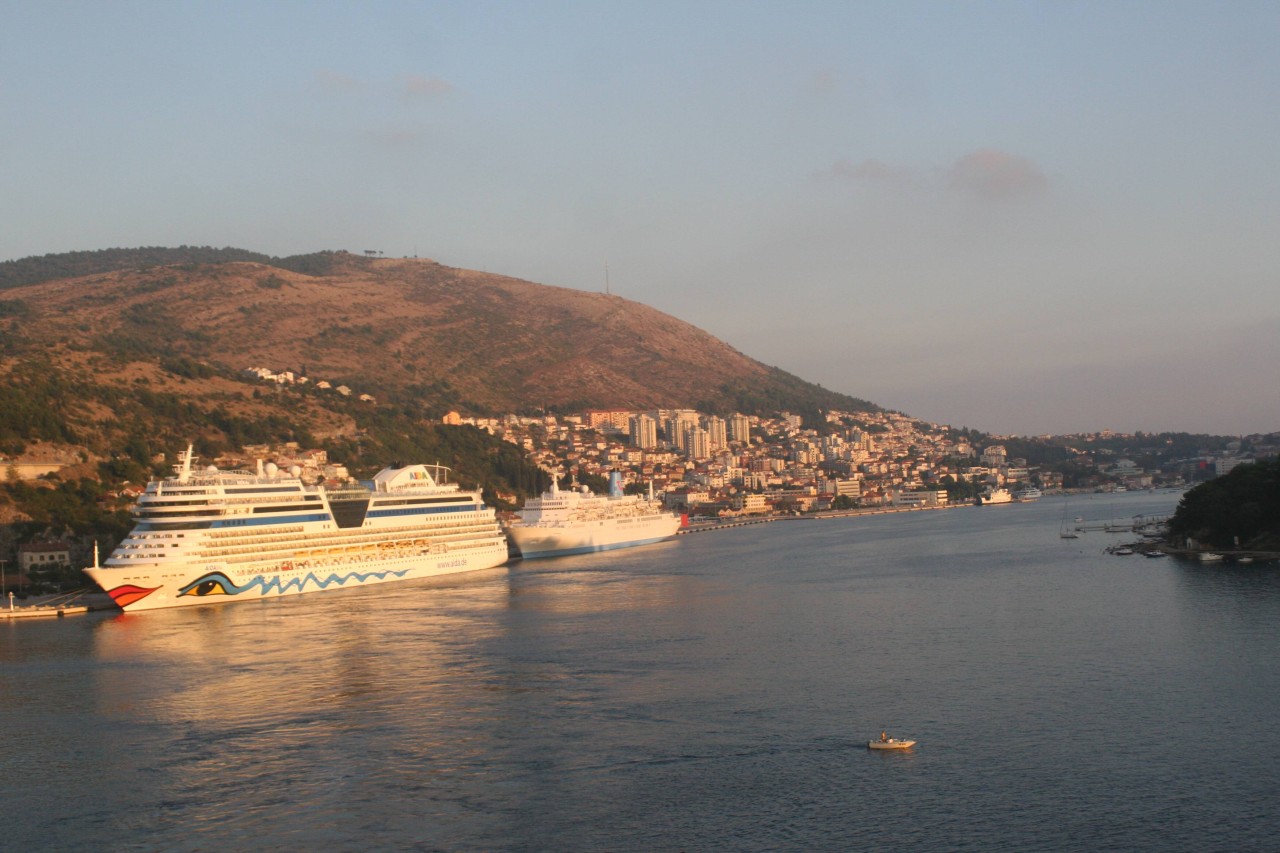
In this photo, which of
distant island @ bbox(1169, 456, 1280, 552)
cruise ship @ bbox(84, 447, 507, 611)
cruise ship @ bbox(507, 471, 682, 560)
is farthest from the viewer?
cruise ship @ bbox(507, 471, 682, 560)

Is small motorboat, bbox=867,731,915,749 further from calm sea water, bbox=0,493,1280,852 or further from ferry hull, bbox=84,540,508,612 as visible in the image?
ferry hull, bbox=84,540,508,612

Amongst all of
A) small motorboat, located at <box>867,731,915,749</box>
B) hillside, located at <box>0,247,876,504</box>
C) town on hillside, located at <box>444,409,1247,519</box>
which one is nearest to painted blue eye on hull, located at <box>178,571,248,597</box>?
hillside, located at <box>0,247,876,504</box>

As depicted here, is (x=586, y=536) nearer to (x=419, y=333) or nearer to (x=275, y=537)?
(x=275, y=537)

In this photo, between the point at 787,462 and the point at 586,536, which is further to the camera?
the point at 787,462

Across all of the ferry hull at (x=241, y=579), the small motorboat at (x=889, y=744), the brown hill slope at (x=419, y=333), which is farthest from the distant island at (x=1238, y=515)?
the brown hill slope at (x=419, y=333)

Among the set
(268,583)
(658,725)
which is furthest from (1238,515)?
(268,583)

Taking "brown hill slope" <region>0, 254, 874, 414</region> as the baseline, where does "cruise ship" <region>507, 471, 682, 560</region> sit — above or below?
below

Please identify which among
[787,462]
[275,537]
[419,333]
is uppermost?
[419,333]

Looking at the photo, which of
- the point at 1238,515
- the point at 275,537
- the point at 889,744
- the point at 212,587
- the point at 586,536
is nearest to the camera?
the point at 889,744
